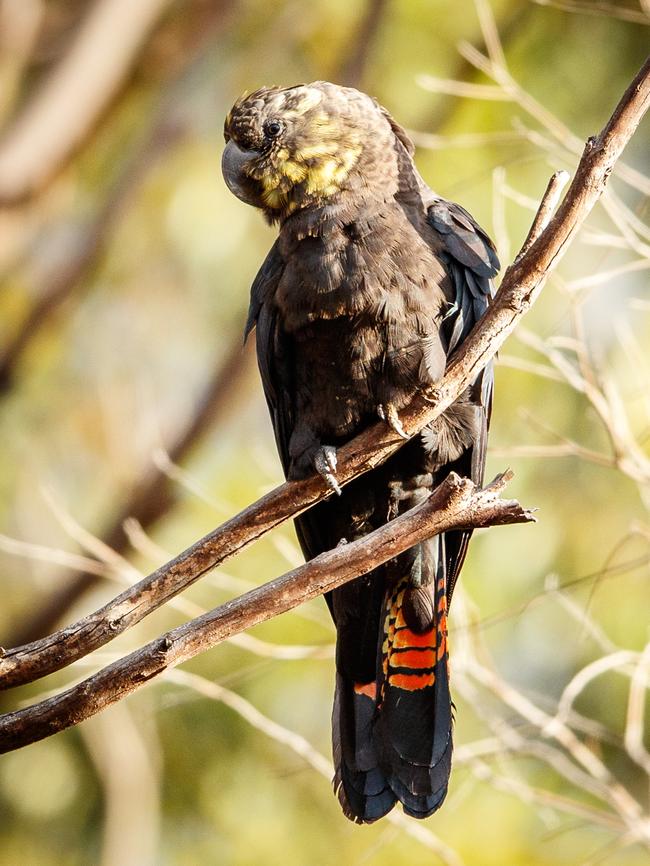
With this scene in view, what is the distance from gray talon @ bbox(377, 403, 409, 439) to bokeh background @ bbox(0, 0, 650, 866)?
966 mm

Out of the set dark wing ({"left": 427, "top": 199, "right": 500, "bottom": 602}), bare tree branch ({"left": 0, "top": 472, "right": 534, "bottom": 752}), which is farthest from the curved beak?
bare tree branch ({"left": 0, "top": 472, "right": 534, "bottom": 752})

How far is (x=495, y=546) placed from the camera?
5887 millimetres

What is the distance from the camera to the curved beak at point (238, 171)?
10.4ft

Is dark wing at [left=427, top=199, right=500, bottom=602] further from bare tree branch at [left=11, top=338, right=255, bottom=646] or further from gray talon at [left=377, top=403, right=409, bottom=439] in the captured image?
bare tree branch at [left=11, top=338, right=255, bottom=646]

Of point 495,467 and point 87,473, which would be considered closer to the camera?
point 495,467

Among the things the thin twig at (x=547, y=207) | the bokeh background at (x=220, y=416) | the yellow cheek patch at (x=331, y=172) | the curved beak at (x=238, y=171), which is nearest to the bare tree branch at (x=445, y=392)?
the thin twig at (x=547, y=207)

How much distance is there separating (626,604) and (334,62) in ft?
14.4

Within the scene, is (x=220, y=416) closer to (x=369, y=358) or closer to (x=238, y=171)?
(x=238, y=171)

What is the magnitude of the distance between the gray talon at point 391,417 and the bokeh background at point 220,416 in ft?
3.17

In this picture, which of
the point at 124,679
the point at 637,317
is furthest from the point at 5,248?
the point at 124,679

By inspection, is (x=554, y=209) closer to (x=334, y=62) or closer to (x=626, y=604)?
(x=626, y=604)

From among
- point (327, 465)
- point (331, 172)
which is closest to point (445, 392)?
point (327, 465)

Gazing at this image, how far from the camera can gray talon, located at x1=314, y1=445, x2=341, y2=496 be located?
2.77 meters

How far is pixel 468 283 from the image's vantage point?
2896 mm
